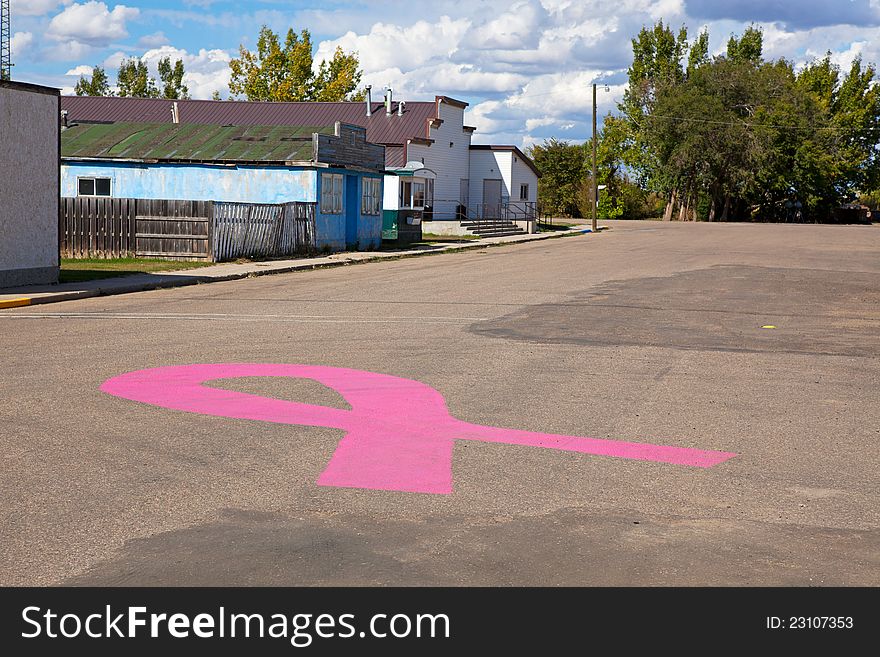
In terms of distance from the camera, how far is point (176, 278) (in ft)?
75.5

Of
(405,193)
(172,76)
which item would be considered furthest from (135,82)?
(405,193)

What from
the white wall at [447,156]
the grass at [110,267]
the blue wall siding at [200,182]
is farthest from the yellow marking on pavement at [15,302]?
the white wall at [447,156]

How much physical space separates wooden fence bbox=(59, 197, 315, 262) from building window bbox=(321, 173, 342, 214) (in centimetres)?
414

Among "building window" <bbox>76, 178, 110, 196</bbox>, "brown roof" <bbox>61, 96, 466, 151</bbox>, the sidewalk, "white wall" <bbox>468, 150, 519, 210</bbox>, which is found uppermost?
"brown roof" <bbox>61, 96, 466, 151</bbox>

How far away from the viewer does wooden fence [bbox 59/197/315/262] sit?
28719 millimetres

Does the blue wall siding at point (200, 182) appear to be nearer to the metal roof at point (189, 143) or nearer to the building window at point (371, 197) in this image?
the metal roof at point (189, 143)

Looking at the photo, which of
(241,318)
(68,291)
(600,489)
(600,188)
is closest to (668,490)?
(600,489)

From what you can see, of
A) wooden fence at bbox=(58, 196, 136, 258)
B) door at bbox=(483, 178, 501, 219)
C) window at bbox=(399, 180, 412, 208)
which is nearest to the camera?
wooden fence at bbox=(58, 196, 136, 258)

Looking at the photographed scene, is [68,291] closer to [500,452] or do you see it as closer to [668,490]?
[500,452]

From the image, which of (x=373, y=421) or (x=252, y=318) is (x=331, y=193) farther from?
(x=373, y=421)

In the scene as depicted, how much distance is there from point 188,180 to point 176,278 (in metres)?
12.0

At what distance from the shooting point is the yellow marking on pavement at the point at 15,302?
17.7 metres

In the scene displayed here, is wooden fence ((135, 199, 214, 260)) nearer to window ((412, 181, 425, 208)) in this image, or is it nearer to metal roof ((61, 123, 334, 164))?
metal roof ((61, 123, 334, 164))

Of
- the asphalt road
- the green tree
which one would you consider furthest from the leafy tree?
the asphalt road
